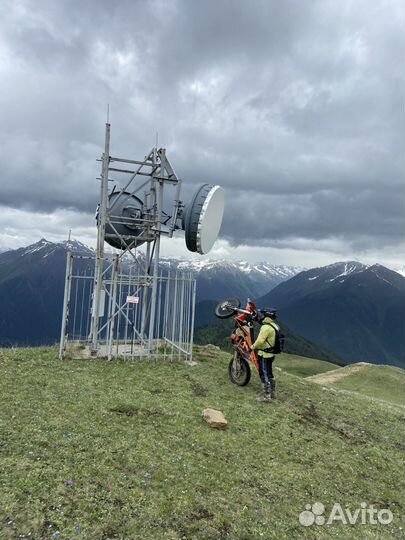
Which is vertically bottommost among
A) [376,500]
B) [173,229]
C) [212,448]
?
[376,500]

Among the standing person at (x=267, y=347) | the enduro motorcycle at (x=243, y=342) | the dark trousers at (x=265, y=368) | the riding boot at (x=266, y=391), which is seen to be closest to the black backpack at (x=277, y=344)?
→ the standing person at (x=267, y=347)

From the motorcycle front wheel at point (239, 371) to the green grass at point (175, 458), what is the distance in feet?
1.03

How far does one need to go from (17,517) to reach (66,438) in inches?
99.1

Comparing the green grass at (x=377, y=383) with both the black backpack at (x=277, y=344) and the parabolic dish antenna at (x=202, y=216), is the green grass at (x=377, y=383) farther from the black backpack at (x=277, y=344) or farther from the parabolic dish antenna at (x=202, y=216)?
the parabolic dish antenna at (x=202, y=216)

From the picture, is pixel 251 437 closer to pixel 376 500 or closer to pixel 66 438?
pixel 376 500

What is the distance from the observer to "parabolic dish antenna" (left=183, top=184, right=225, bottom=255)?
48.1 feet

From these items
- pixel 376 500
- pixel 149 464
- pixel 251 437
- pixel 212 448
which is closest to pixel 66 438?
pixel 149 464

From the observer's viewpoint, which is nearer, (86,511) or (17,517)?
(17,517)

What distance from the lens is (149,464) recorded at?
24.0 feet

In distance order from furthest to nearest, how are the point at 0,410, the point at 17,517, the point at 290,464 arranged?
the point at 0,410 → the point at 290,464 → the point at 17,517
